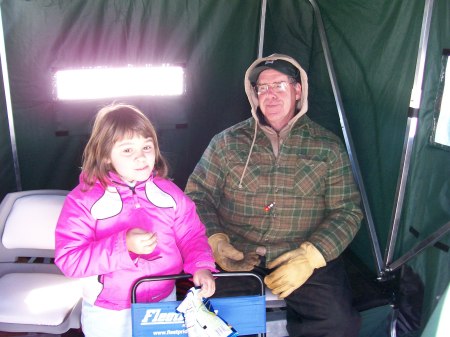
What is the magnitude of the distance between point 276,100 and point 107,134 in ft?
3.62

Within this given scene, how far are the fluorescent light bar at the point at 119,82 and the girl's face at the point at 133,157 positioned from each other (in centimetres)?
184

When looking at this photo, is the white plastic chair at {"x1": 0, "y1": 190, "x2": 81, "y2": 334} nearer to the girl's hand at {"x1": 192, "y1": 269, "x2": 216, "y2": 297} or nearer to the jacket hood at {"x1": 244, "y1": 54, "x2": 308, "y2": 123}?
the girl's hand at {"x1": 192, "y1": 269, "x2": 216, "y2": 297}

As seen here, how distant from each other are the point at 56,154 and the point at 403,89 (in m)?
2.54

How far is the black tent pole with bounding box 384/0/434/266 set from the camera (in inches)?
85.0

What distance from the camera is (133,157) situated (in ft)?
6.13

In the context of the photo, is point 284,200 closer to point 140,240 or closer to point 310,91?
point 140,240

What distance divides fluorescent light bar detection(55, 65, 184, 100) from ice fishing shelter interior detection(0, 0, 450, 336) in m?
0.03

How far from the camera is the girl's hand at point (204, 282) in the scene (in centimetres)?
185

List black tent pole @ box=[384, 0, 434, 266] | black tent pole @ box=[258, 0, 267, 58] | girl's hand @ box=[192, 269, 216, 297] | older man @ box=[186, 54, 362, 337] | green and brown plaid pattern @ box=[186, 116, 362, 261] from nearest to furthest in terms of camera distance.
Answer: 1. girl's hand @ box=[192, 269, 216, 297]
2. black tent pole @ box=[384, 0, 434, 266]
3. older man @ box=[186, 54, 362, 337]
4. green and brown plaid pattern @ box=[186, 116, 362, 261]
5. black tent pole @ box=[258, 0, 267, 58]

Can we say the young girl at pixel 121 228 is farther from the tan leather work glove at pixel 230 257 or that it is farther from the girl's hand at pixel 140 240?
the tan leather work glove at pixel 230 257

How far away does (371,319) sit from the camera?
2.60 m

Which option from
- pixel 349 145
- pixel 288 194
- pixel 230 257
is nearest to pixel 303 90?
pixel 349 145

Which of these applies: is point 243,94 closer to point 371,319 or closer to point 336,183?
point 336,183

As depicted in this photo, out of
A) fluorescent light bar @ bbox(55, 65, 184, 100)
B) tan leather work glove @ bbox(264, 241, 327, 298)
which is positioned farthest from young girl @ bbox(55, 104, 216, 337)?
fluorescent light bar @ bbox(55, 65, 184, 100)
